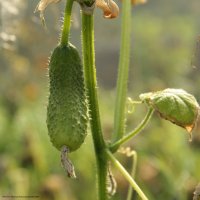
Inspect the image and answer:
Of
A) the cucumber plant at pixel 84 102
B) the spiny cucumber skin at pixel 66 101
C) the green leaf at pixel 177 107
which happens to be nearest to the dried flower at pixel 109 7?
the cucumber plant at pixel 84 102

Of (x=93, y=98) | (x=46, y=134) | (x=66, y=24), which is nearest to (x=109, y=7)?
(x=66, y=24)

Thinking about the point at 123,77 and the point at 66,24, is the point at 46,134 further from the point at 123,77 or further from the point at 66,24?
the point at 66,24

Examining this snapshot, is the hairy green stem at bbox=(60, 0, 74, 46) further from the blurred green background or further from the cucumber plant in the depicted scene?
the blurred green background

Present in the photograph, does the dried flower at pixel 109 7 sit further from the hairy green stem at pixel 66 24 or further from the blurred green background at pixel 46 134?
the blurred green background at pixel 46 134

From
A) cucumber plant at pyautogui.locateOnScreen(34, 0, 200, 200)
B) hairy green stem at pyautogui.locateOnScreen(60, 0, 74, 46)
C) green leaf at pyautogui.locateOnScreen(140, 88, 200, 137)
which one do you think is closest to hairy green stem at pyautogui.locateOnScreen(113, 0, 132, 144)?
cucumber plant at pyautogui.locateOnScreen(34, 0, 200, 200)

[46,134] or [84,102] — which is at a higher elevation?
[84,102]

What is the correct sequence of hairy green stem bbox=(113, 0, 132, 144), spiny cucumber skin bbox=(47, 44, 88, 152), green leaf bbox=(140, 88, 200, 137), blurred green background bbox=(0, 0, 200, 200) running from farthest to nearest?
blurred green background bbox=(0, 0, 200, 200)
hairy green stem bbox=(113, 0, 132, 144)
green leaf bbox=(140, 88, 200, 137)
spiny cucumber skin bbox=(47, 44, 88, 152)

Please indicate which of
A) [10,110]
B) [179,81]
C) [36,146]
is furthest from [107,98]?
[36,146]
